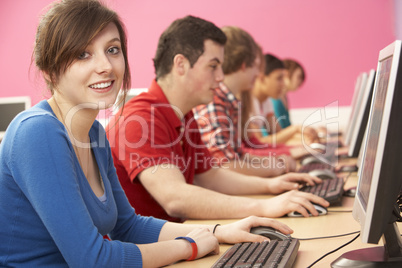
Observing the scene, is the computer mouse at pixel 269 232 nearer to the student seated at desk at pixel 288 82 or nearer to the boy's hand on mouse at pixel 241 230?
the boy's hand on mouse at pixel 241 230

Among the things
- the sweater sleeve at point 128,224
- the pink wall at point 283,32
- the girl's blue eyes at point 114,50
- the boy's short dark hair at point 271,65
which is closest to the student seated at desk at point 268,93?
the boy's short dark hair at point 271,65

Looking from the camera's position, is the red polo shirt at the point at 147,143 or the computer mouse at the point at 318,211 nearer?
the computer mouse at the point at 318,211

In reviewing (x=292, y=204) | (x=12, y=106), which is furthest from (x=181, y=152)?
(x=12, y=106)

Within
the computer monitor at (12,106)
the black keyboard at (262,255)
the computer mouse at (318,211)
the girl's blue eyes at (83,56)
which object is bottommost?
the computer monitor at (12,106)

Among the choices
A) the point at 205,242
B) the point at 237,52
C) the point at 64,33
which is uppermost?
the point at 64,33

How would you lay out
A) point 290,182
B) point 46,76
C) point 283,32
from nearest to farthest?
point 46,76, point 290,182, point 283,32

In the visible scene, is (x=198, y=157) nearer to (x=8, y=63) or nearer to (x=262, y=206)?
(x=262, y=206)

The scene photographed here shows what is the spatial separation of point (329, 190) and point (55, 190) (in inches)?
41.2

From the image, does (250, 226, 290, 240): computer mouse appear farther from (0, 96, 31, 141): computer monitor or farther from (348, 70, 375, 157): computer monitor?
(0, 96, 31, 141): computer monitor

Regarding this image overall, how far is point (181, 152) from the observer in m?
1.89

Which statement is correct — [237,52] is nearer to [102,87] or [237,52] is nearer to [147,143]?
[147,143]

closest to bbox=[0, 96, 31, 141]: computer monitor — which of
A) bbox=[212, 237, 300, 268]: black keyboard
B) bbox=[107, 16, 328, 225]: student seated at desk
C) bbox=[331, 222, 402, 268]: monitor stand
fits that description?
bbox=[107, 16, 328, 225]: student seated at desk

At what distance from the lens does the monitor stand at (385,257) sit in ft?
2.99

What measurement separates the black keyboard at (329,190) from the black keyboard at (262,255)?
0.53 metres
